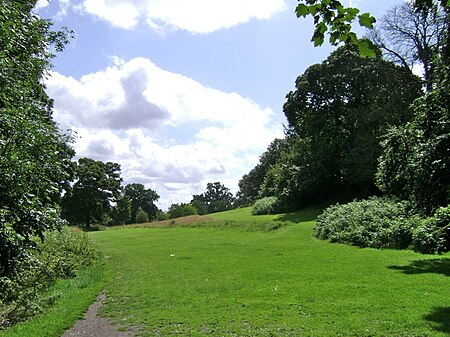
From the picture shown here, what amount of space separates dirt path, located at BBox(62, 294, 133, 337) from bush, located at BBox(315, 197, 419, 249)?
523 inches

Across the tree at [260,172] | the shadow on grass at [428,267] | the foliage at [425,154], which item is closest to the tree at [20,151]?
the shadow on grass at [428,267]

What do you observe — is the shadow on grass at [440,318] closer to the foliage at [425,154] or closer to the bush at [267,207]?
the foliage at [425,154]

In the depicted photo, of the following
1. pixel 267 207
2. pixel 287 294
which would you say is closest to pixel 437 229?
pixel 287 294

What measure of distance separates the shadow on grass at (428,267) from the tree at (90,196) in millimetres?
60202

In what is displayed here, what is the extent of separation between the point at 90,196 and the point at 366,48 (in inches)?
2767

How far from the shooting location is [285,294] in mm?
10555

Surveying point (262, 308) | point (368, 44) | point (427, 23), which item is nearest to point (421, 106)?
point (262, 308)

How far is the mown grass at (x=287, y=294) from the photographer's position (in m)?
7.87

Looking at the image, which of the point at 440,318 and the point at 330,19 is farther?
the point at 440,318

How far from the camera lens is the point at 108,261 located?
20000 mm

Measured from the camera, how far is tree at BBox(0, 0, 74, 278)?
8.00 meters

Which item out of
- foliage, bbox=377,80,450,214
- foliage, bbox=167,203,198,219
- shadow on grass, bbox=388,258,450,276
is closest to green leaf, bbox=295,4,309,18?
foliage, bbox=377,80,450,214

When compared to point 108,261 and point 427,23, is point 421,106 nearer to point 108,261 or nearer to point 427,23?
point 108,261

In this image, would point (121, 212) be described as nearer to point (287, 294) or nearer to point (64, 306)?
point (64, 306)
